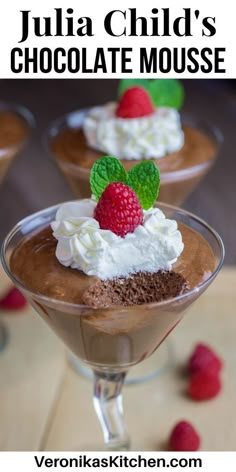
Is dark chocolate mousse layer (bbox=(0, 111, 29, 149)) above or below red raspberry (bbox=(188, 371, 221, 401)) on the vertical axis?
above

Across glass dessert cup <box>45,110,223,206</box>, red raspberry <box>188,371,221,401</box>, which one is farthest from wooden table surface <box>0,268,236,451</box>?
glass dessert cup <box>45,110,223,206</box>

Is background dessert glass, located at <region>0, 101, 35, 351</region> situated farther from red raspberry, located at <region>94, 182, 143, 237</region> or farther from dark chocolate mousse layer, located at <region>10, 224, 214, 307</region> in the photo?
red raspberry, located at <region>94, 182, 143, 237</region>

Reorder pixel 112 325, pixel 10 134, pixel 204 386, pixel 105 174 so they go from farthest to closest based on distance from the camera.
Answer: pixel 10 134 < pixel 204 386 < pixel 105 174 < pixel 112 325

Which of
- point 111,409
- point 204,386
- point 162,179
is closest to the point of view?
point 111,409

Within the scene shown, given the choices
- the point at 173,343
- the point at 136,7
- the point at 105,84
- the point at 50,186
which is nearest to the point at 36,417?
the point at 173,343

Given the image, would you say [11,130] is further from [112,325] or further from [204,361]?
[112,325]

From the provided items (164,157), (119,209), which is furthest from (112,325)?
(164,157)

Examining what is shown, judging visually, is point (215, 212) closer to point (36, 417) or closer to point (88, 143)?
point (88, 143)

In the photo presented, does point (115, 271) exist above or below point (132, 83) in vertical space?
below
